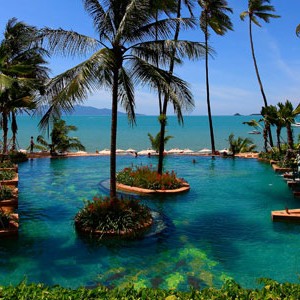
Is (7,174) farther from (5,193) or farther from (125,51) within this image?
(125,51)

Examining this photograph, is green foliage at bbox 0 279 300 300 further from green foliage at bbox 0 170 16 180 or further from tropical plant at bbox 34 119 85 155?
tropical plant at bbox 34 119 85 155

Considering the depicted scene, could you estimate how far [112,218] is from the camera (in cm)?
1170

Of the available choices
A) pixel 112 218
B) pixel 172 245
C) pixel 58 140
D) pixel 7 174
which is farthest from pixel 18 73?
pixel 58 140

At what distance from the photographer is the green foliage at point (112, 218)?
11406 mm

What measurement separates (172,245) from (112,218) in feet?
7.23

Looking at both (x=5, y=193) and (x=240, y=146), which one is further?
(x=240, y=146)

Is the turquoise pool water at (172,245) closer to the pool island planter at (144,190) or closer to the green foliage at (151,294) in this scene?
the pool island planter at (144,190)

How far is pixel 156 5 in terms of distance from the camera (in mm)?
11125

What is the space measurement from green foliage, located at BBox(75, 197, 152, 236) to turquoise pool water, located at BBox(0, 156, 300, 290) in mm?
545

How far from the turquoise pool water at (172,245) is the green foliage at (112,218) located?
0.55 meters

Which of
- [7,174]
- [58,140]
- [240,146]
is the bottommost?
[7,174]

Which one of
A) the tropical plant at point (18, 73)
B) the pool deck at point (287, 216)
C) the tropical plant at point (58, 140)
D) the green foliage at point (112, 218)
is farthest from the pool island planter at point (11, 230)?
the tropical plant at point (58, 140)

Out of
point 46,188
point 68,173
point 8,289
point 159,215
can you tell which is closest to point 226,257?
point 159,215

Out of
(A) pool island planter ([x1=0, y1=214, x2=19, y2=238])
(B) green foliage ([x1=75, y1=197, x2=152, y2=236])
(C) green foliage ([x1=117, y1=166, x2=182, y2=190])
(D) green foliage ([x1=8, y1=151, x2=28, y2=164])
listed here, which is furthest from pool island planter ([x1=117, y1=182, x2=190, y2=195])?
(D) green foliage ([x1=8, y1=151, x2=28, y2=164])
